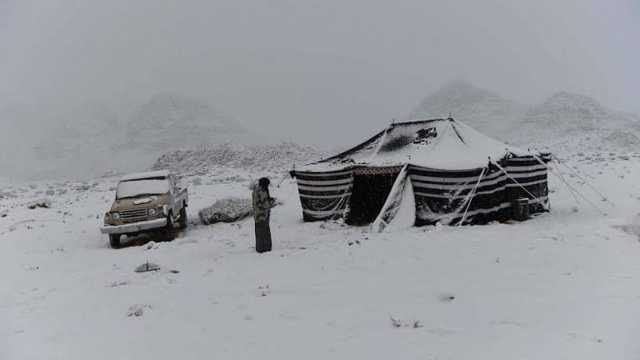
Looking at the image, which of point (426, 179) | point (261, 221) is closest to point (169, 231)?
point (261, 221)

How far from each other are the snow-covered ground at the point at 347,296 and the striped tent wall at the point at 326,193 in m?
1.46

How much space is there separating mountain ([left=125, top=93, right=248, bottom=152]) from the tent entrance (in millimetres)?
64248

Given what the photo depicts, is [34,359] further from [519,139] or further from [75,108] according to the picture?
[75,108]

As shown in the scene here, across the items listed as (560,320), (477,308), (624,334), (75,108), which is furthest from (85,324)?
(75,108)

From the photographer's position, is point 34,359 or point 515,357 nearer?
point 515,357

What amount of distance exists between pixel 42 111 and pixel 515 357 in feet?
410

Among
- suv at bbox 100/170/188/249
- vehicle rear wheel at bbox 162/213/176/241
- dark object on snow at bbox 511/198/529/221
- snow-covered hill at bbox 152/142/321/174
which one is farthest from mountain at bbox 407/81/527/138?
vehicle rear wheel at bbox 162/213/176/241

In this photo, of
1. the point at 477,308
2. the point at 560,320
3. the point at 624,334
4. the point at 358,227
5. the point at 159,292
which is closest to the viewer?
the point at 624,334

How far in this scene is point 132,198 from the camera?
51.0 feet

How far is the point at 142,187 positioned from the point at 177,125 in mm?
72562

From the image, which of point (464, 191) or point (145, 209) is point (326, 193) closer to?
point (464, 191)

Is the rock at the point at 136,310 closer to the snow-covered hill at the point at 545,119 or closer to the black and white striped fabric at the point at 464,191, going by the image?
the black and white striped fabric at the point at 464,191

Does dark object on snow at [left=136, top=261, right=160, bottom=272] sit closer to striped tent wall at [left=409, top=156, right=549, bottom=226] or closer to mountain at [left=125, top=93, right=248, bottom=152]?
striped tent wall at [left=409, top=156, right=549, bottom=226]

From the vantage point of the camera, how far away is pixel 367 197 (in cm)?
1533
